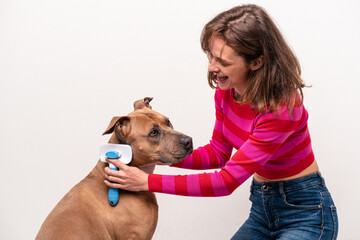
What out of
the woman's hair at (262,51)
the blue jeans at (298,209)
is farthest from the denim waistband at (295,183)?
the woman's hair at (262,51)

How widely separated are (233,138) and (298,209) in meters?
0.65

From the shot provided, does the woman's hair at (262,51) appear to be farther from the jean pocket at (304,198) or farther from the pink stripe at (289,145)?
the jean pocket at (304,198)

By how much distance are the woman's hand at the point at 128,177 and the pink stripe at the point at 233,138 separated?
0.75 metres

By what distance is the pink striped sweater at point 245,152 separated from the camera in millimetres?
2732

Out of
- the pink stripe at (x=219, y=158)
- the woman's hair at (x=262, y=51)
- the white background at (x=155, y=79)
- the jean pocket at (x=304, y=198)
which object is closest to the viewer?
the woman's hair at (x=262, y=51)

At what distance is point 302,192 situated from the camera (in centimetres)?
302

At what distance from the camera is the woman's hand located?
107 inches

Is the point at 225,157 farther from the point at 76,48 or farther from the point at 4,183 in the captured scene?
the point at 4,183

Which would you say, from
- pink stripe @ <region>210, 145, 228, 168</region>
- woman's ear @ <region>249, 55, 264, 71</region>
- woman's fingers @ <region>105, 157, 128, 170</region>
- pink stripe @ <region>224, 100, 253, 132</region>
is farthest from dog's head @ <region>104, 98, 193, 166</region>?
woman's ear @ <region>249, 55, 264, 71</region>

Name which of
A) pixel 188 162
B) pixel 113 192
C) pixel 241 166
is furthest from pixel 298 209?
pixel 113 192

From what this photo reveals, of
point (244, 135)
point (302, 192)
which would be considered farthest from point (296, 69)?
point (302, 192)

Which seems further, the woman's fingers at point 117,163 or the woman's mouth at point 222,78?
the woman's mouth at point 222,78

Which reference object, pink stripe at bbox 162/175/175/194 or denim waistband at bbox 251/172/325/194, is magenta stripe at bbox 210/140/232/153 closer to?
denim waistband at bbox 251/172/325/194

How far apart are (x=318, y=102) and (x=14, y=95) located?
2924mm
